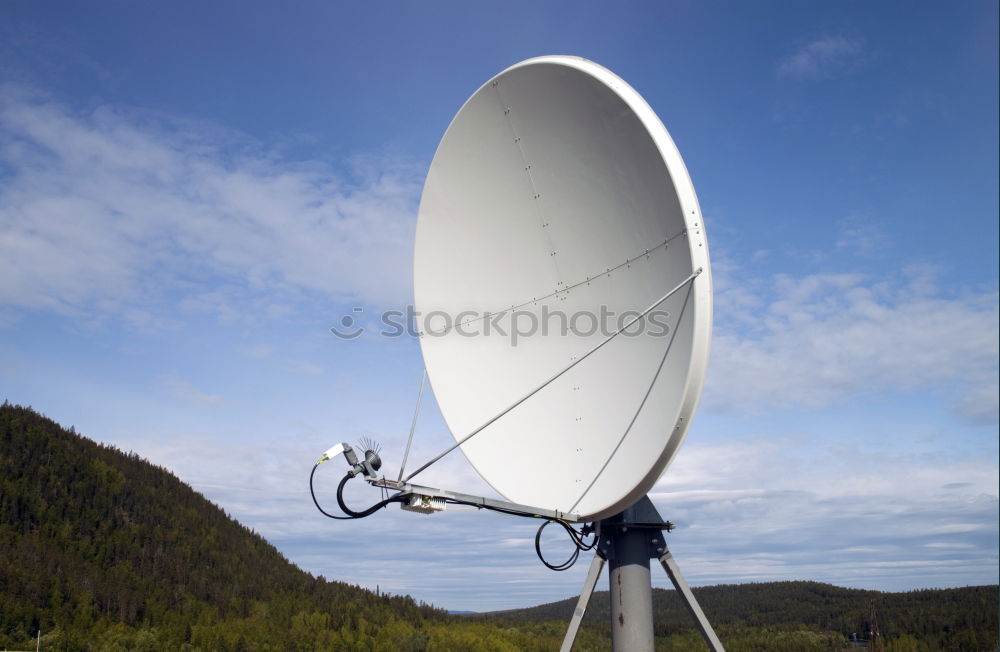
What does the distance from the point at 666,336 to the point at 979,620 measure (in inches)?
1805

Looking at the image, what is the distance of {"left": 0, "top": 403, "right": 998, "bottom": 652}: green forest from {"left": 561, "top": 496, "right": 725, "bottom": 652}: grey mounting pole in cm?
2923

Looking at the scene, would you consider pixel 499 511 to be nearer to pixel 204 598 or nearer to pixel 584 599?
pixel 584 599

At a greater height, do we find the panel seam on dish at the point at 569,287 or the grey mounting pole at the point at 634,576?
the panel seam on dish at the point at 569,287

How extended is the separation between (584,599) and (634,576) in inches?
31.2

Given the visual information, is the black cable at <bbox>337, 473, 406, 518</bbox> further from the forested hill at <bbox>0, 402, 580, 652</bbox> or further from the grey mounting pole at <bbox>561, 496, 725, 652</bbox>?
the forested hill at <bbox>0, 402, 580, 652</bbox>

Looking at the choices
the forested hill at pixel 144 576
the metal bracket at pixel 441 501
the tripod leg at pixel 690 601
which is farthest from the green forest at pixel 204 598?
the metal bracket at pixel 441 501

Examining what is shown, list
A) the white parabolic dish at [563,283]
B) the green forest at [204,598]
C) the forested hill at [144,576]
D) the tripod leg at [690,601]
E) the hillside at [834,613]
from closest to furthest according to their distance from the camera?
the white parabolic dish at [563,283] → the tripod leg at [690,601] → the green forest at [204,598] → the forested hill at [144,576] → the hillside at [834,613]

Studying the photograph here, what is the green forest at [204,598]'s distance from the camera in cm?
4347

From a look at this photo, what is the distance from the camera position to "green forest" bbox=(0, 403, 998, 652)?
43469 millimetres

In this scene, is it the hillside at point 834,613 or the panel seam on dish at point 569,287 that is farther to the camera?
the hillside at point 834,613

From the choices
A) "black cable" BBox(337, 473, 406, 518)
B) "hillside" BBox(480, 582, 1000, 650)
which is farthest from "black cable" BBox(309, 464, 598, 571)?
"hillside" BBox(480, 582, 1000, 650)

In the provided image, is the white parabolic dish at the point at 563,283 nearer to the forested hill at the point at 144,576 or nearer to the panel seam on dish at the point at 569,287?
the panel seam on dish at the point at 569,287

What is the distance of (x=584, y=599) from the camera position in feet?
37.1

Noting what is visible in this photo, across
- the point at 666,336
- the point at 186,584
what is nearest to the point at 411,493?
the point at 666,336
